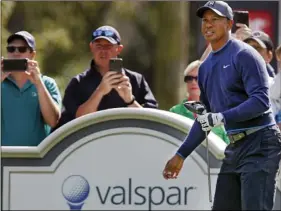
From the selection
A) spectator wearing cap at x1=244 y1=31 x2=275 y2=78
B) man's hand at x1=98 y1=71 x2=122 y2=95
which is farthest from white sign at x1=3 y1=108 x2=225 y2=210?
spectator wearing cap at x1=244 y1=31 x2=275 y2=78

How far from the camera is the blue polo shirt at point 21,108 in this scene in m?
10.1

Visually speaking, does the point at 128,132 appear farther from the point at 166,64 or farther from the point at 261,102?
the point at 166,64

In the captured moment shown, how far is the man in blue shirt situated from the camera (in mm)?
7691

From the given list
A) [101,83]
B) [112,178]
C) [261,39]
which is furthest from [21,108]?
[261,39]

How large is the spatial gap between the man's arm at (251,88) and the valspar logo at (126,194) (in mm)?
2751

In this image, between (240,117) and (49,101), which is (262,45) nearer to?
(49,101)

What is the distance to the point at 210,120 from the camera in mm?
7719

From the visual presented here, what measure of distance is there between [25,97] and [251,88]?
2.89m

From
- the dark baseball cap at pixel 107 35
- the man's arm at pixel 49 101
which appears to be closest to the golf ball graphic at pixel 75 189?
the man's arm at pixel 49 101

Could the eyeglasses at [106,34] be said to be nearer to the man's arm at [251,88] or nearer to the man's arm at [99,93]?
the man's arm at [99,93]

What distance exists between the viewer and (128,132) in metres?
10.5

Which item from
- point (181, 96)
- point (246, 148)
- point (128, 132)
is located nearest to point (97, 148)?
point (128, 132)

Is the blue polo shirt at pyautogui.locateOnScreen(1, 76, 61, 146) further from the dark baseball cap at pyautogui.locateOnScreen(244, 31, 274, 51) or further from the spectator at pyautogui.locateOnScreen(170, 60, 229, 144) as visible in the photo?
the dark baseball cap at pyautogui.locateOnScreen(244, 31, 274, 51)

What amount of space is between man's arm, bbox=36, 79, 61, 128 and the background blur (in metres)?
3.77
